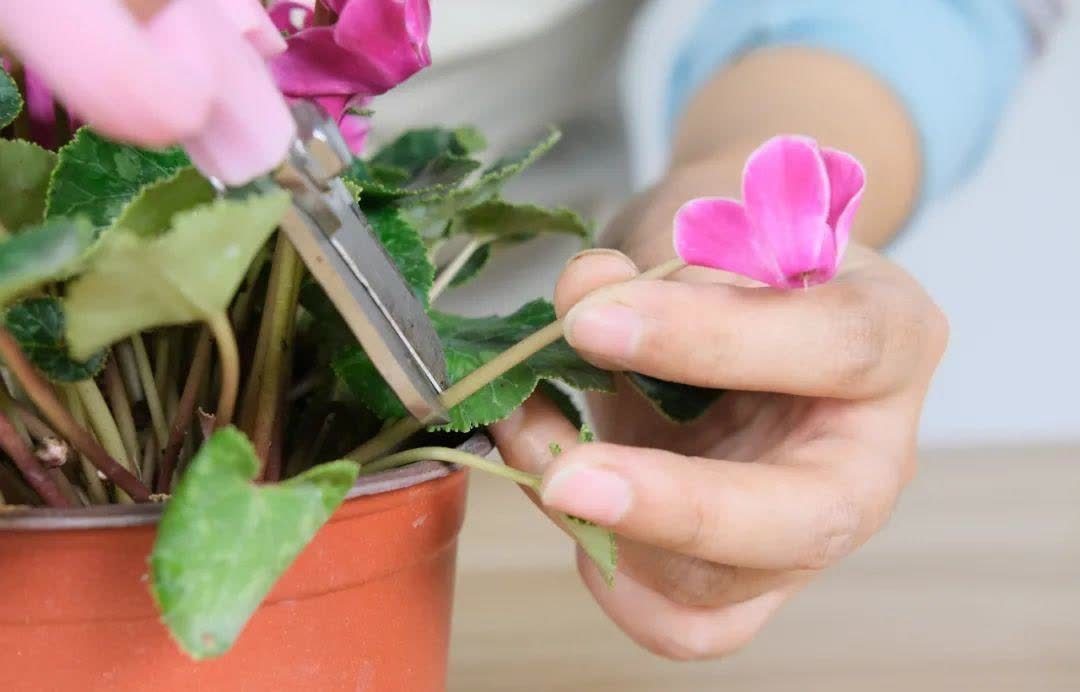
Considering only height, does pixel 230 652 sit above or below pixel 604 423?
above

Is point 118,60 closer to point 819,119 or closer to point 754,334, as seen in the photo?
point 754,334

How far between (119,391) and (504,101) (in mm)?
722

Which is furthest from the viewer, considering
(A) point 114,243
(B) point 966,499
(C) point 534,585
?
(B) point 966,499

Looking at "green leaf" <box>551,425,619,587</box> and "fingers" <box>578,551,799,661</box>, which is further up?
"green leaf" <box>551,425,619,587</box>

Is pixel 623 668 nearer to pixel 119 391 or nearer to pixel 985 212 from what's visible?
pixel 119 391

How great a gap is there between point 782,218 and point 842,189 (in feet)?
0.06

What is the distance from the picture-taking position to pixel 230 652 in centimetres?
24

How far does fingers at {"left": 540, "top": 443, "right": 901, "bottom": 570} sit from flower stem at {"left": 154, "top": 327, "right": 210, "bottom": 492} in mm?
84

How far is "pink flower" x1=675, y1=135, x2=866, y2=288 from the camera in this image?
0.24m

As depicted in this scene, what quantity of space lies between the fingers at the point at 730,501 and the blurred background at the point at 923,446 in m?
0.19

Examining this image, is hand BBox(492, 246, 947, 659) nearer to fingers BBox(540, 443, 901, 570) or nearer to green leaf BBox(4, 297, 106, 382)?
fingers BBox(540, 443, 901, 570)

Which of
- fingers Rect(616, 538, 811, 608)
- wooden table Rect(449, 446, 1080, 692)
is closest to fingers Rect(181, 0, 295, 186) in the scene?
fingers Rect(616, 538, 811, 608)

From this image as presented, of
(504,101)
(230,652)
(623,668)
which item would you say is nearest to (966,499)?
(623,668)

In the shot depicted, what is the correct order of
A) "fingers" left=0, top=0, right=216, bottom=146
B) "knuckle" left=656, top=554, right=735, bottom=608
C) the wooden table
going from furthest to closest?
the wooden table → "knuckle" left=656, top=554, right=735, bottom=608 → "fingers" left=0, top=0, right=216, bottom=146
